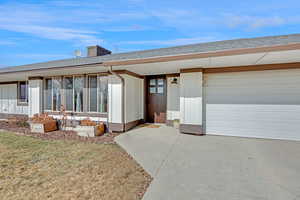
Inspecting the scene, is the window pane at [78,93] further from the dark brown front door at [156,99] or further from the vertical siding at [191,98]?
the vertical siding at [191,98]

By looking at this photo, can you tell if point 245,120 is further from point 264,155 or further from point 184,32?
point 184,32

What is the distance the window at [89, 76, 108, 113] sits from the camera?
6211 millimetres

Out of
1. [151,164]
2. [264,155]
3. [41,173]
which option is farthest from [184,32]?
[41,173]

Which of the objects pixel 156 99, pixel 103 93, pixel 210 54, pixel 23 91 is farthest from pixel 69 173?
pixel 23 91

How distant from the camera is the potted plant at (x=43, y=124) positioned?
20.0ft

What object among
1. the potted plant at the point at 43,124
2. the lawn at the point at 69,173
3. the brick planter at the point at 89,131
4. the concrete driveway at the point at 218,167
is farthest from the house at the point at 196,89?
the lawn at the point at 69,173

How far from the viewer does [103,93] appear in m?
6.22

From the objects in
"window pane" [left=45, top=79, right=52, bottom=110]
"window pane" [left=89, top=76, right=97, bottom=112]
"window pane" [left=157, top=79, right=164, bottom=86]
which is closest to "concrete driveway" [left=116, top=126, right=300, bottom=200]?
"window pane" [left=89, top=76, right=97, bottom=112]

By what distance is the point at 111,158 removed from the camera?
11.3ft

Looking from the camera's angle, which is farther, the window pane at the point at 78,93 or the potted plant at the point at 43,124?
the window pane at the point at 78,93

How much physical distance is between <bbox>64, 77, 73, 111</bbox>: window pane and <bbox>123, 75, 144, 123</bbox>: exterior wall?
279 cm

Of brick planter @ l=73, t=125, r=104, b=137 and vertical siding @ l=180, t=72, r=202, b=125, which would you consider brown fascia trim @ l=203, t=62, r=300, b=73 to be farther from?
brick planter @ l=73, t=125, r=104, b=137

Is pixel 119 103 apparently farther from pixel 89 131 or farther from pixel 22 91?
pixel 22 91

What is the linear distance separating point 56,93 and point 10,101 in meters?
5.34
